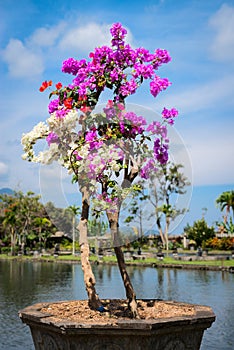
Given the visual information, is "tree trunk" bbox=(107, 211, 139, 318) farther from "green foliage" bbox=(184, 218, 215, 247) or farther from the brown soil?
"green foliage" bbox=(184, 218, 215, 247)

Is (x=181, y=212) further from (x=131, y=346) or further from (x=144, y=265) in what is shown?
(x=144, y=265)

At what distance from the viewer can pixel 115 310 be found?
612 centimetres

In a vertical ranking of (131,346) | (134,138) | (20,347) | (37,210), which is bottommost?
(20,347)

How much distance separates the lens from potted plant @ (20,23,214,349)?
5.31m

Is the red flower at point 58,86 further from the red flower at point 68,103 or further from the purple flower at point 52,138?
the purple flower at point 52,138

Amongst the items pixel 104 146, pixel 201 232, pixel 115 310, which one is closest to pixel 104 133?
pixel 104 146

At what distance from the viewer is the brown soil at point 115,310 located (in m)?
5.59

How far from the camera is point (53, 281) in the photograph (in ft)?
65.3

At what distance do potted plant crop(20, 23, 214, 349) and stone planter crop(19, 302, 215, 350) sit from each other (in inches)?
0.8

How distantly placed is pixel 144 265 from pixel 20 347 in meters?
21.2

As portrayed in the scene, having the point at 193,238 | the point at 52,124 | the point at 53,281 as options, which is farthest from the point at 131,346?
the point at 193,238

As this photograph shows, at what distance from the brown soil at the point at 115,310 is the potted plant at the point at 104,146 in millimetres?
13

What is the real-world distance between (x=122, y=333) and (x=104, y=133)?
232 cm

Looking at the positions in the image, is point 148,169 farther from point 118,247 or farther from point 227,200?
point 227,200
